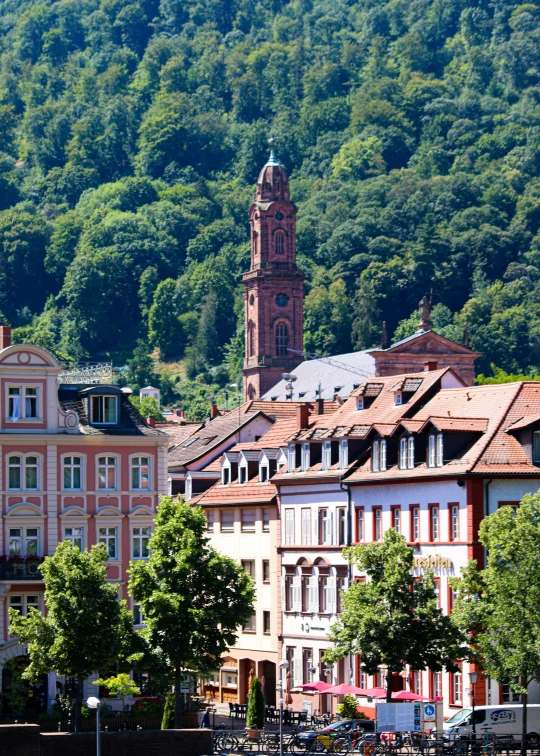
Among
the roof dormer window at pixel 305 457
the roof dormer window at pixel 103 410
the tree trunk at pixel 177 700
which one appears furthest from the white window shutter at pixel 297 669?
the tree trunk at pixel 177 700

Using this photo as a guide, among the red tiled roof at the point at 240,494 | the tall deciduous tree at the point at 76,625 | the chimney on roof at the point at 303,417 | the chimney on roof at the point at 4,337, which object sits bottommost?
the tall deciduous tree at the point at 76,625

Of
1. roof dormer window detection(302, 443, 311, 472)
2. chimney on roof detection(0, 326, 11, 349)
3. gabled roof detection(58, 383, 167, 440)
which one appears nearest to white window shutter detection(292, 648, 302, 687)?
roof dormer window detection(302, 443, 311, 472)

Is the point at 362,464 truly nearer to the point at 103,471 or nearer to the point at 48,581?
the point at 103,471

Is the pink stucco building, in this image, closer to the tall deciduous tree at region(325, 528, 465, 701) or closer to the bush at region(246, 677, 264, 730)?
the bush at region(246, 677, 264, 730)

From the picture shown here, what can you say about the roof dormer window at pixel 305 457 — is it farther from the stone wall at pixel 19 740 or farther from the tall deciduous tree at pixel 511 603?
the stone wall at pixel 19 740

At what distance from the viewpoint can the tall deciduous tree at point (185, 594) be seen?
84.9m

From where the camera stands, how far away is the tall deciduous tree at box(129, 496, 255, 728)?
84.9 meters

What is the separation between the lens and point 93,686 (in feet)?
300

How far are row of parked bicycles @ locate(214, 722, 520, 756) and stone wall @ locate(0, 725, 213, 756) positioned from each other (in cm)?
190

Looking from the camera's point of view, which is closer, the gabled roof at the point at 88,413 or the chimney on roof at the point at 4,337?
the gabled roof at the point at 88,413

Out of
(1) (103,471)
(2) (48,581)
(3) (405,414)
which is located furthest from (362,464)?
(2) (48,581)

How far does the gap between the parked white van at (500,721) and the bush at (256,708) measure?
26.1 feet

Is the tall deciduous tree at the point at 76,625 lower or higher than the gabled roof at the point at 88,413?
lower

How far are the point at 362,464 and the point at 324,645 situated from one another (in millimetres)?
8168
